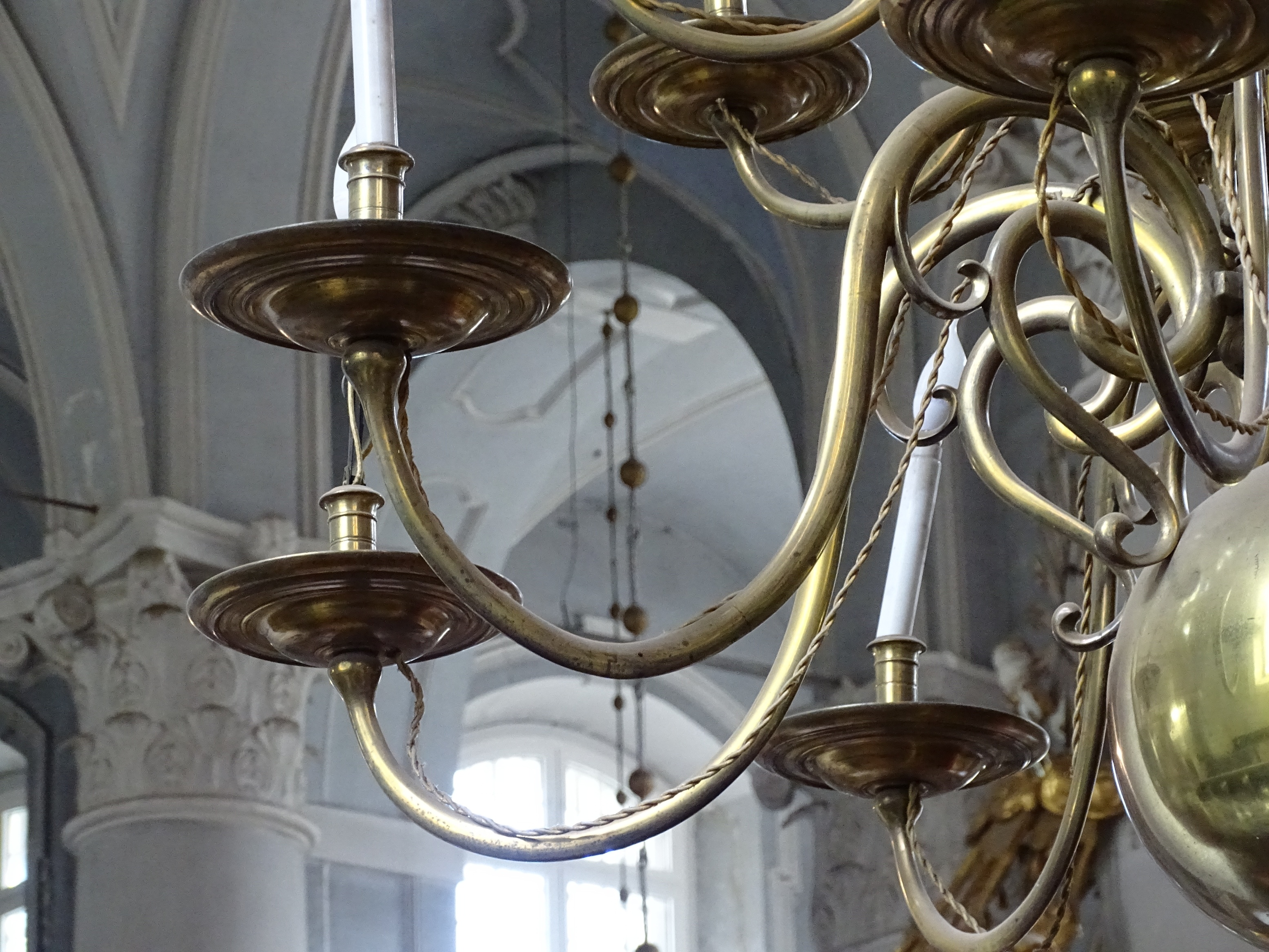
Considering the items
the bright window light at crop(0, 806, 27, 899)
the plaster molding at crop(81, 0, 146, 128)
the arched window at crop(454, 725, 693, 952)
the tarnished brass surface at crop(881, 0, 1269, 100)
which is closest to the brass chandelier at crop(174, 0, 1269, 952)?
the tarnished brass surface at crop(881, 0, 1269, 100)

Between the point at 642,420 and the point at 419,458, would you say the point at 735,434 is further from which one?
the point at 419,458

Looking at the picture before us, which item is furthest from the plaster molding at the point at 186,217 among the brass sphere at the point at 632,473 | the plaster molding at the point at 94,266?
the brass sphere at the point at 632,473

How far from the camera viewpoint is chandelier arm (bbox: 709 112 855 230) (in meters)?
1.93

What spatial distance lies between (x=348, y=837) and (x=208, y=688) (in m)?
1.98

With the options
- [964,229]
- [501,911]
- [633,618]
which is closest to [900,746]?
[964,229]

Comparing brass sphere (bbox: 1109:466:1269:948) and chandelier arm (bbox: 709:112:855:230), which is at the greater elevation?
chandelier arm (bbox: 709:112:855:230)

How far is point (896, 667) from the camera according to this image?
223 cm

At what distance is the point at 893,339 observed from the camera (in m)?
1.94

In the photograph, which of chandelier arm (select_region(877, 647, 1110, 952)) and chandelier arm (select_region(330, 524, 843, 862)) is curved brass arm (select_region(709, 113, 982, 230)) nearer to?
chandelier arm (select_region(330, 524, 843, 862))

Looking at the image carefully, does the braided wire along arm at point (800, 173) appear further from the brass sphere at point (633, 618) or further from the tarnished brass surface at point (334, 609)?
the brass sphere at point (633, 618)

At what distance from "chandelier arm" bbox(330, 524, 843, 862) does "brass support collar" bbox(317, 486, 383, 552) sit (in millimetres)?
192

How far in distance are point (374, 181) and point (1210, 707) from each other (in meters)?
0.77

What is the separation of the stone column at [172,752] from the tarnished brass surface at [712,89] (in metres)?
3.79


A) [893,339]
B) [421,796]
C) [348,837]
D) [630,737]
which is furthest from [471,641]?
[630,737]
